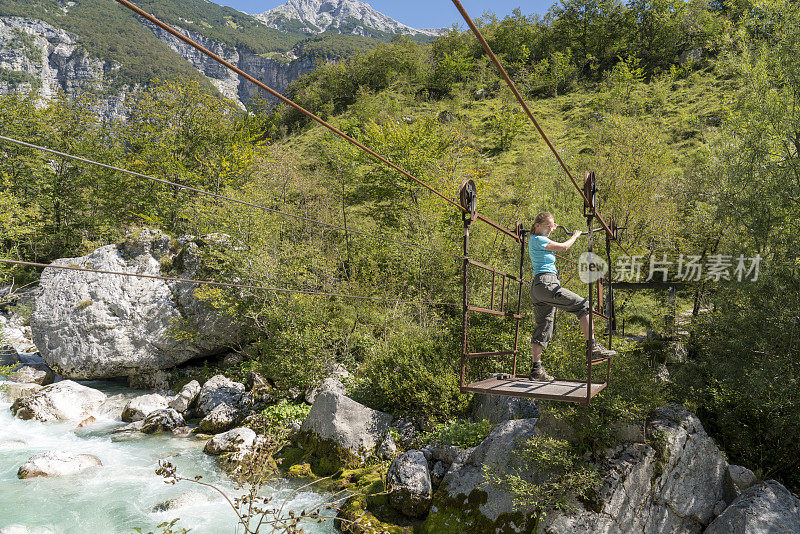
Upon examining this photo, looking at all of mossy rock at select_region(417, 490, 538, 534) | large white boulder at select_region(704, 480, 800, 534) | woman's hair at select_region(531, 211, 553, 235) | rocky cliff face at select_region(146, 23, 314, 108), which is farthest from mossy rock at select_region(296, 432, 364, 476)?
rocky cliff face at select_region(146, 23, 314, 108)

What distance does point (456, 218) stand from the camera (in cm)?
1858

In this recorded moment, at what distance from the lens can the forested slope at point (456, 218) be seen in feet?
27.4

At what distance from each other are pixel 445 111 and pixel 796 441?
3888 centimetres

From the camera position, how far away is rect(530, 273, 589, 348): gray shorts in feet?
16.1

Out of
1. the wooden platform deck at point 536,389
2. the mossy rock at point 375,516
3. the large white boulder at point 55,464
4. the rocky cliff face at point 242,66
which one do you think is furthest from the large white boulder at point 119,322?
the rocky cliff face at point 242,66

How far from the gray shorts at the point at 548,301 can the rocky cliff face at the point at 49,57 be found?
126 m

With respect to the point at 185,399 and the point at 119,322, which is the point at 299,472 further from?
the point at 119,322

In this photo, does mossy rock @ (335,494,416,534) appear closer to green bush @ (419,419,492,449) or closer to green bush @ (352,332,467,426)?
green bush @ (419,419,492,449)

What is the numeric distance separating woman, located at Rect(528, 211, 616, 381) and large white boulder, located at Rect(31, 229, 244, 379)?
1320cm

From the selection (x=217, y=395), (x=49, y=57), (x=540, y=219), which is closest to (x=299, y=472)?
(x=217, y=395)

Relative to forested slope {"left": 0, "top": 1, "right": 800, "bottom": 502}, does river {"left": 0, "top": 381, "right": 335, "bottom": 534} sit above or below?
below

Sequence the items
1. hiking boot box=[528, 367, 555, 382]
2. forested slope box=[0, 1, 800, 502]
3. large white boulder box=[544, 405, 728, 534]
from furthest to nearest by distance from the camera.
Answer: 1. forested slope box=[0, 1, 800, 502]
2. large white boulder box=[544, 405, 728, 534]
3. hiking boot box=[528, 367, 555, 382]

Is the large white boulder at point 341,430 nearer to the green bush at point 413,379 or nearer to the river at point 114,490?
the green bush at point 413,379

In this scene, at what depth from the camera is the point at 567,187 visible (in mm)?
16359
